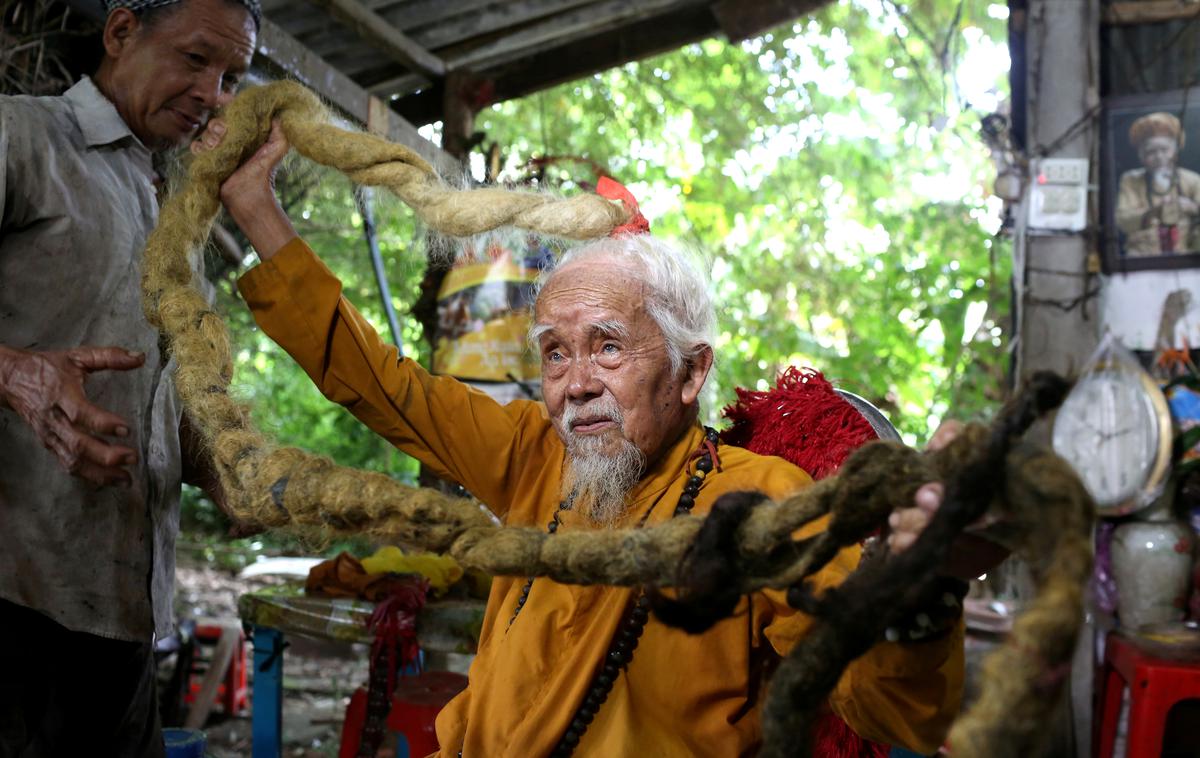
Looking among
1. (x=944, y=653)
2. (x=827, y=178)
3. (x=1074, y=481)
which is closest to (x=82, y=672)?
(x=944, y=653)

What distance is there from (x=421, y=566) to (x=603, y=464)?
5.48ft

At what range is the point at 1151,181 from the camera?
3.59 meters

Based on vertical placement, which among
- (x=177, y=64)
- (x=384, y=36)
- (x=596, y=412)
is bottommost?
(x=596, y=412)

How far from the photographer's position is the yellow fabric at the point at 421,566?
3119 millimetres

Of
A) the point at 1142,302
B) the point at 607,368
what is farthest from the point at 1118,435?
the point at 607,368

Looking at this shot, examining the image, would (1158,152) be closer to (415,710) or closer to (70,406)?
(415,710)

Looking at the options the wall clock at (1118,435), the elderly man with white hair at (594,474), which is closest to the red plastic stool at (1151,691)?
the wall clock at (1118,435)

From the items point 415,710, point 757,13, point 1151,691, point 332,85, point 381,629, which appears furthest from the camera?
point 757,13

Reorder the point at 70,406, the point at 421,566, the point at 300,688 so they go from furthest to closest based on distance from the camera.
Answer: the point at 300,688
the point at 421,566
the point at 70,406

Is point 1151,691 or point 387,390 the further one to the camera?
point 1151,691

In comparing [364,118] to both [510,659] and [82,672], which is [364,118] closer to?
[82,672]

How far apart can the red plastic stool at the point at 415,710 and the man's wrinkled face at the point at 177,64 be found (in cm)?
151

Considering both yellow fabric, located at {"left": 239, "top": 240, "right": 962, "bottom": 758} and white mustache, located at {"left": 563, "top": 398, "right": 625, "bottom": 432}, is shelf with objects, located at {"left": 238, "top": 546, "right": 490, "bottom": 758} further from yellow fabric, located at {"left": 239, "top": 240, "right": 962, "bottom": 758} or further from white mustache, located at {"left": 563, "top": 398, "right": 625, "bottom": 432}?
white mustache, located at {"left": 563, "top": 398, "right": 625, "bottom": 432}

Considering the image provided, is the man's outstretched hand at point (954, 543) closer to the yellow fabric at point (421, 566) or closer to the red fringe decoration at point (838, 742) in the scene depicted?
the red fringe decoration at point (838, 742)
